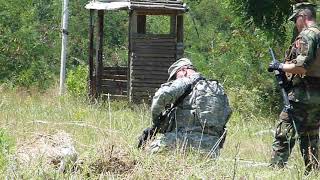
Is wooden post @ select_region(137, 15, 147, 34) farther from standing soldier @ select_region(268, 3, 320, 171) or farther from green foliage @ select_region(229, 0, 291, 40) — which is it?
standing soldier @ select_region(268, 3, 320, 171)

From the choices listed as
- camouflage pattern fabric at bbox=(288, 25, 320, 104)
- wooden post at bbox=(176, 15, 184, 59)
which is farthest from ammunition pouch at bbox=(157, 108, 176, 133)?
wooden post at bbox=(176, 15, 184, 59)

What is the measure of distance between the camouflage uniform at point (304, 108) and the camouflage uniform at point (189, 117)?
541mm

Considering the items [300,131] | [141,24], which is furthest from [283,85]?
[141,24]

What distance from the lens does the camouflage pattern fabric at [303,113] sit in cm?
570

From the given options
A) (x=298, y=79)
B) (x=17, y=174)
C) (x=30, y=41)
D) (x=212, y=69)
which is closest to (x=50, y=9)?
(x=30, y=41)

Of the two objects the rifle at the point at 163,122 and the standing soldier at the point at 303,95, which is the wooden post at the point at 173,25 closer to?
the standing soldier at the point at 303,95

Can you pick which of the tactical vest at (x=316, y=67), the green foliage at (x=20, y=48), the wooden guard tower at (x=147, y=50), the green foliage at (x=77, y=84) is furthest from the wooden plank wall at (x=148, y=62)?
the tactical vest at (x=316, y=67)

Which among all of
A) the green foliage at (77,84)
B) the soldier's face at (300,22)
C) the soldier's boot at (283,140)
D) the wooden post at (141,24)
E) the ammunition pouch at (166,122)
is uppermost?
the soldier's face at (300,22)

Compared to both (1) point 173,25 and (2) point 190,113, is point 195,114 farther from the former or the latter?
(1) point 173,25

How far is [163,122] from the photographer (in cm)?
582

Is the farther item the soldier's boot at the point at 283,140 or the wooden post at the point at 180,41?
the wooden post at the point at 180,41

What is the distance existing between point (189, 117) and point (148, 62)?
336 inches

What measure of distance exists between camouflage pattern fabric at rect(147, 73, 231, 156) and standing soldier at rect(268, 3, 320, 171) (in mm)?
553

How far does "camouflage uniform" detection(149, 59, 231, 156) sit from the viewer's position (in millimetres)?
5609
